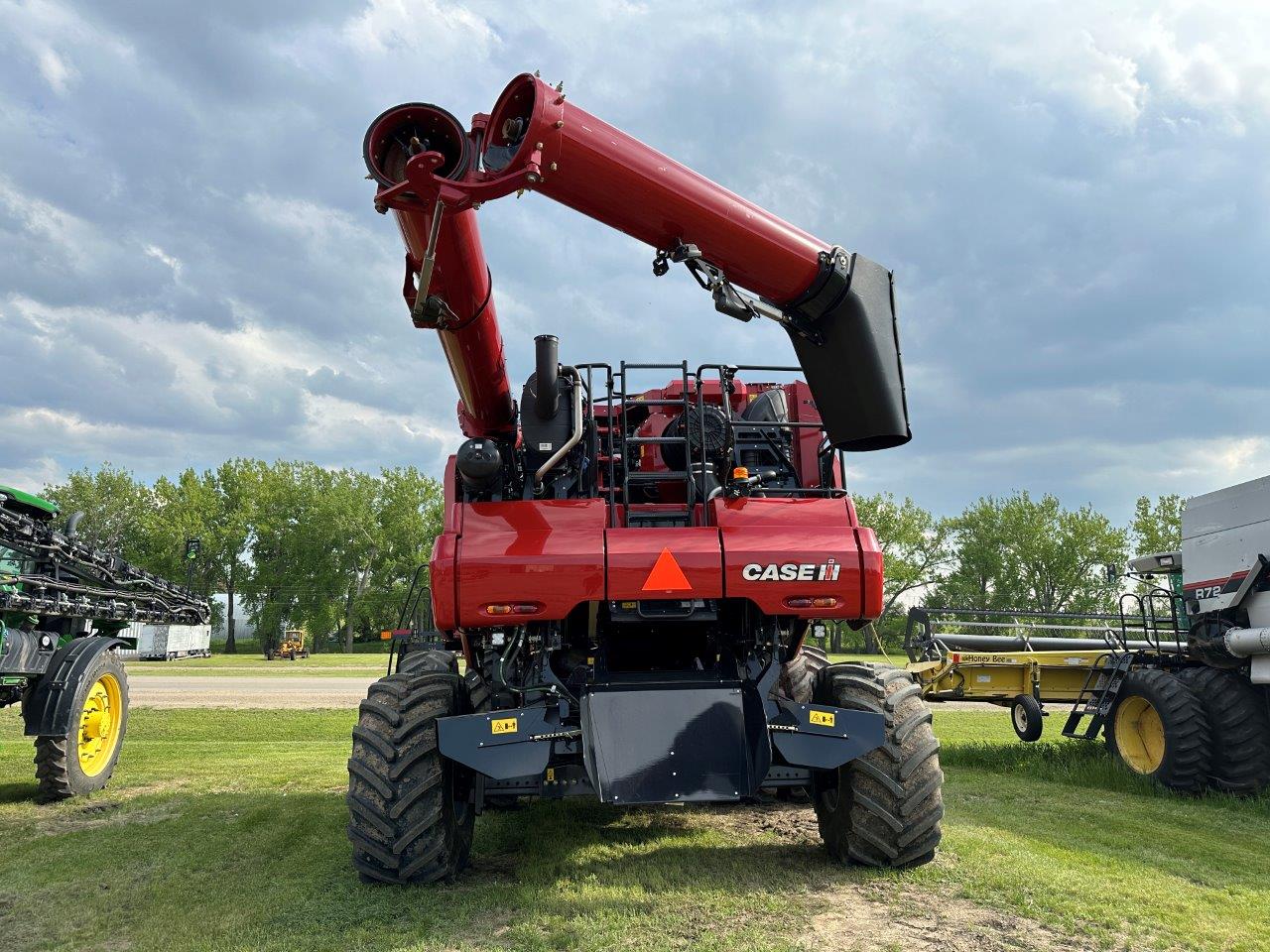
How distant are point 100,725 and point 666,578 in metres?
6.18

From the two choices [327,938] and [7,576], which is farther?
[7,576]

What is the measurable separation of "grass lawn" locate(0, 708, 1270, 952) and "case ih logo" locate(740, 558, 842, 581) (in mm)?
1611

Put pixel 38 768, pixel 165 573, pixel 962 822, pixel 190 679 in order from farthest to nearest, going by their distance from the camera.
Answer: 1. pixel 165 573
2. pixel 190 679
3. pixel 38 768
4. pixel 962 822

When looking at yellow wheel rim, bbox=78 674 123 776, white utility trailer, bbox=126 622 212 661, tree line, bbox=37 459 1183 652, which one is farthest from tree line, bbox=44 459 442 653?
yellow wheel rim, bbox=78 674 123 776

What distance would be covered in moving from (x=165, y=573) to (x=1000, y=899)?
5921 centimetres

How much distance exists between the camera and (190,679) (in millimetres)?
25094

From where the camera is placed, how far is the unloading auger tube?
13.6 feet

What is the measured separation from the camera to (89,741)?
8.12 metres

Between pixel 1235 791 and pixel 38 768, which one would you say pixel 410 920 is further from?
pixel 1235 791

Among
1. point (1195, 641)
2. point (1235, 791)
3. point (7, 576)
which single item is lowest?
point (1235, 791)

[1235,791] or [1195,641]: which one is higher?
[1195,641]

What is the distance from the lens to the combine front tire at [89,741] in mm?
7406

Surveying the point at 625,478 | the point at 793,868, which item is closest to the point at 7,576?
the point at 625,478

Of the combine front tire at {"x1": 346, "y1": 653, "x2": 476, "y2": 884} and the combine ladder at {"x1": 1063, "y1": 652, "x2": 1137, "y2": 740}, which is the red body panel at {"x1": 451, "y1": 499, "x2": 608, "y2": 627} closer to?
the combine front tire at {"x1": 346, "y1": 653, "x2": 476, "y2": 884}
